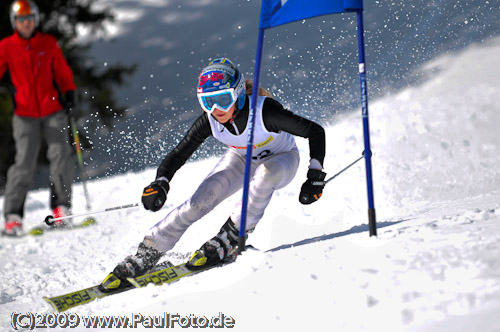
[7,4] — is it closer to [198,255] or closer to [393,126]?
[393,126]

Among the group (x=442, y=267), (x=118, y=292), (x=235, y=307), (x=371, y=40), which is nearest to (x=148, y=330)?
(x=235, y=307)

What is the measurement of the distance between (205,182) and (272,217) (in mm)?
1355

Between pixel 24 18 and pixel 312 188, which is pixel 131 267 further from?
pixel 24 18

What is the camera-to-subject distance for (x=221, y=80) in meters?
3.39

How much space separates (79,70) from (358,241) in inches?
535

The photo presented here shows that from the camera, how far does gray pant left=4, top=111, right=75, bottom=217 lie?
20.3 feet

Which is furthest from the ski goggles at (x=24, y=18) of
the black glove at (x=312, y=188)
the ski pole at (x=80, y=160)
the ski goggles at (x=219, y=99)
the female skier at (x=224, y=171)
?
the black glove at (x=312, y=188)

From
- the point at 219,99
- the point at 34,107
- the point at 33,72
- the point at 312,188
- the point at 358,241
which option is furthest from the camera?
the point at 33,72

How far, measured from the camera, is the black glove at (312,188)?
3.19m

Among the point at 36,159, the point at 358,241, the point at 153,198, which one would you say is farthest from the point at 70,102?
the point at 358,241

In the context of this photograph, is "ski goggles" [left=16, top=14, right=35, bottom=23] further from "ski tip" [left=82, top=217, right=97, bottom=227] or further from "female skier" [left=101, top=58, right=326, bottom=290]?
"female skier" [left=101, top=58, right=326, bottom=290]

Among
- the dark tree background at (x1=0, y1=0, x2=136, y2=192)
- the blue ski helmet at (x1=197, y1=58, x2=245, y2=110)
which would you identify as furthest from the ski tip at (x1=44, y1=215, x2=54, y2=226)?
the dark tree background at (x1=0, y1=0, x2=136, y2=192)

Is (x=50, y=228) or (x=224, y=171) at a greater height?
(x=224, y=171)

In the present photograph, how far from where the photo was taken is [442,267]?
222 centimetres
